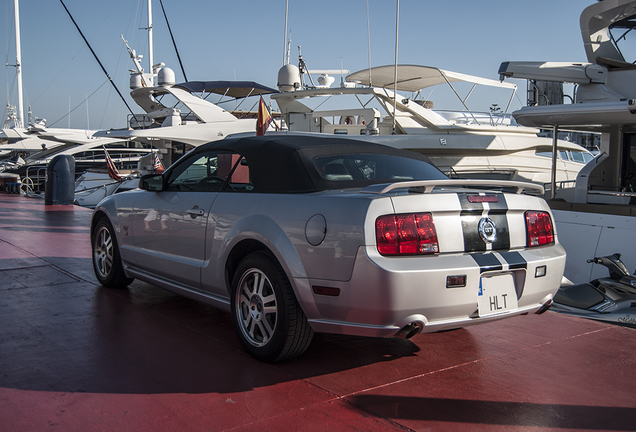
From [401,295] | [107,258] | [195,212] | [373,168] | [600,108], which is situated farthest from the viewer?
[600,108]

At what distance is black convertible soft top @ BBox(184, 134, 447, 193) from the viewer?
11.7 ft

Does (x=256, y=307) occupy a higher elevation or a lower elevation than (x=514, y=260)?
lower

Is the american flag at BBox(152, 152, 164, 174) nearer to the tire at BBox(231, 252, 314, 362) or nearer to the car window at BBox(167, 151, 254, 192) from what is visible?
the car window at BBox(167, 151, 254, 192)

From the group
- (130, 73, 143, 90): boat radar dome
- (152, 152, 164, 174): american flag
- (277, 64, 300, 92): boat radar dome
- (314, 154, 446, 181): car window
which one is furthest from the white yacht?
(130, 73, 143, 90): boat radar dome

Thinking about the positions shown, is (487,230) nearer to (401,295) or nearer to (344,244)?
(401,295)

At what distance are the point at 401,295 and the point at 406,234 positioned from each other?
33 cm

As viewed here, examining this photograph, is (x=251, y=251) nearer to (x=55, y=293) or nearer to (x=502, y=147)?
(x=55, y=293)

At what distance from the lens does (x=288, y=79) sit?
717 inches

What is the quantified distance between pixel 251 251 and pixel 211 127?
16674 mm

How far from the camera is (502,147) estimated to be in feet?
57.1

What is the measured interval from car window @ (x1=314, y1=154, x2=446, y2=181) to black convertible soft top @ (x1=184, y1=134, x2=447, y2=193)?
0.9 inches

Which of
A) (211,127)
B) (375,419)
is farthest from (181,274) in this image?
(211,127)

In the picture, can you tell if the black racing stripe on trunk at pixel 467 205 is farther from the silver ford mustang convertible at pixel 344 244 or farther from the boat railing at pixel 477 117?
the boat railing at pixel 477 117

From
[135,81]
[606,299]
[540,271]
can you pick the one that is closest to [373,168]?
[540,271]
